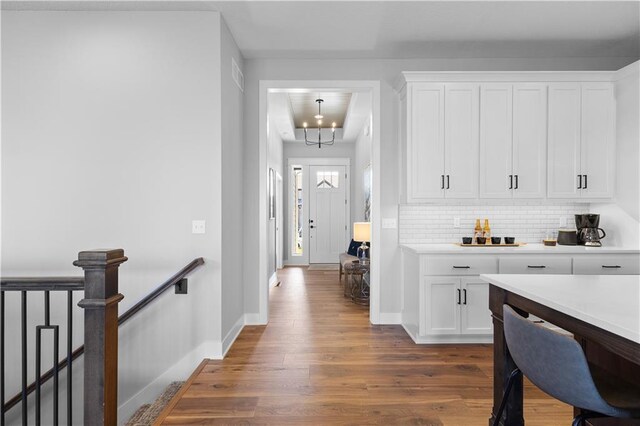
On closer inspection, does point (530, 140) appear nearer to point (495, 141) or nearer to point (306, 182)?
point (495, 141)

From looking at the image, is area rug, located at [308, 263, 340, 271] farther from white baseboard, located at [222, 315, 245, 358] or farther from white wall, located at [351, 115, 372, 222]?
white baseboard, located at [222, 315, 245, 358]

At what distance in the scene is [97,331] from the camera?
1.57m

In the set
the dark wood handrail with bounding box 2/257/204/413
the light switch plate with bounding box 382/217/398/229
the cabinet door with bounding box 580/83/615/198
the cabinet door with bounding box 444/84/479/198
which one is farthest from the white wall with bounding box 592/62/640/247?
the dark wood handrail with bounding box 2/257/204/413

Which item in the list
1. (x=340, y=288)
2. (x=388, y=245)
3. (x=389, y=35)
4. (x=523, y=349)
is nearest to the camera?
(x=523, y=349)

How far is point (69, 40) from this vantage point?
9.93 ft

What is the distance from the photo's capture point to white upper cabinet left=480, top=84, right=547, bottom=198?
3.58 meters

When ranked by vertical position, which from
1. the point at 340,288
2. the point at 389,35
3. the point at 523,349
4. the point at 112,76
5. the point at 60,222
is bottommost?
the point at 340,288

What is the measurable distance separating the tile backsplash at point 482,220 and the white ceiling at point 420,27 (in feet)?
5.16

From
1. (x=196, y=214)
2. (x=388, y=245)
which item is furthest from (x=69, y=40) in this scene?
(x=388, y=245)

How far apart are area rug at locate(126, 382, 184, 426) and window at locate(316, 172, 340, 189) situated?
6.09m

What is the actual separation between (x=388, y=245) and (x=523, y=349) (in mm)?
2611

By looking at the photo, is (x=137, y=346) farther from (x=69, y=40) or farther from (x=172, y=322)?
(x=69, y=40)

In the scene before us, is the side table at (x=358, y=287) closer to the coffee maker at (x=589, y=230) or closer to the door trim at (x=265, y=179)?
the door trim at (x=265, y=179)

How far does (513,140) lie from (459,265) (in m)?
1.34
